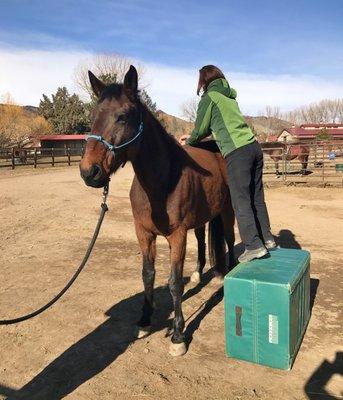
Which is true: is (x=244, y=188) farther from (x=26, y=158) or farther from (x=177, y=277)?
(x=26, y=158)

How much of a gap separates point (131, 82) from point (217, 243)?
2566 millimetres

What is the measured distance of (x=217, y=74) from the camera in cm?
391

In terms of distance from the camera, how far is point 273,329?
118 inches

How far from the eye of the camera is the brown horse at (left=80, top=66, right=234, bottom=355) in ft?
8.84

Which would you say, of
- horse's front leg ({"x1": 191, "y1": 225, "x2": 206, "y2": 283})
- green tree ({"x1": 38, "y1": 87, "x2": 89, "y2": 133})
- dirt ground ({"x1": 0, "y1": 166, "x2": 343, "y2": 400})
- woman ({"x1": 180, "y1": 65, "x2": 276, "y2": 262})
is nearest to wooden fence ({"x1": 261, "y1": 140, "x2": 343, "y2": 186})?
dirt ground ({"x1": 0, "y1": 166, "x2": 343, "y2": 400})

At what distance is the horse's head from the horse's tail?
2.11 meters

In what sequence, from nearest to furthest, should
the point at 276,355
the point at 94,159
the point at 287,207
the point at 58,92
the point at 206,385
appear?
the point at 94,159 < the point at 206,385 < the point at 276,355 < the point at 287,207 < the point at 58,92

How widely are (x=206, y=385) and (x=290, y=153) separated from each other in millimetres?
18049

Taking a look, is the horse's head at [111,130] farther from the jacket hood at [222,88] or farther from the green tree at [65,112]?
the green tree at [65,112]

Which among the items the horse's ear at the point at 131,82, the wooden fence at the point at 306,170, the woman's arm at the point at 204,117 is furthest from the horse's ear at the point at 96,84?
the wooden fence at the point at 306,170

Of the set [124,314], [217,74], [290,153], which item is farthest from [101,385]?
[290,153]

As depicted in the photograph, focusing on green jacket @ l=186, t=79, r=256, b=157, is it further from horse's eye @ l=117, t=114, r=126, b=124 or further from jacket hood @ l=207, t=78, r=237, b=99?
horse's eye @ l=117, t=114, r=126, b=124

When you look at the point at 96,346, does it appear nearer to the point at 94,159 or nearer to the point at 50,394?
the point at 50,394

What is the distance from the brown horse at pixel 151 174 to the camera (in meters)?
2.69
